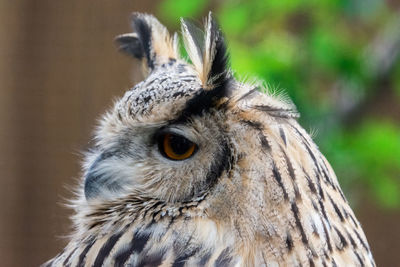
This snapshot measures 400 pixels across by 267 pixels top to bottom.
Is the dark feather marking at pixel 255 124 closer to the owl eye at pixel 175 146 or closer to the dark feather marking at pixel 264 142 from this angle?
the dark feather marking at pixel 264 142

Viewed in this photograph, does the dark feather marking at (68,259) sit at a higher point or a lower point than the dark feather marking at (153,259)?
lower

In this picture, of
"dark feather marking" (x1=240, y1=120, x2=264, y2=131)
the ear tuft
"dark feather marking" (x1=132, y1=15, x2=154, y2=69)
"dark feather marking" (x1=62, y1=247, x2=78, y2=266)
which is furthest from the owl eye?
the ear tuft

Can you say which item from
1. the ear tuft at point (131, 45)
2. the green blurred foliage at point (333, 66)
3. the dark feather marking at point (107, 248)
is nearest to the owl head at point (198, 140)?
the dark feather marking at point (107, 248)

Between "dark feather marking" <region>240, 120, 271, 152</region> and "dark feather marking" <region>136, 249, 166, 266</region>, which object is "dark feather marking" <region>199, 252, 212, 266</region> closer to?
"dark feather marking" <region>136, 249, 166, 266</region>

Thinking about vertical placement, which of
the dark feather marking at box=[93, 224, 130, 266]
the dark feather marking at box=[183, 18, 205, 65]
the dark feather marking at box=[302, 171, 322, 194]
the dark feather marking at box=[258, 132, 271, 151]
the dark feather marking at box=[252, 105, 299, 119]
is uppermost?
the dark feather marking at box=[183, 18, 205, 65]

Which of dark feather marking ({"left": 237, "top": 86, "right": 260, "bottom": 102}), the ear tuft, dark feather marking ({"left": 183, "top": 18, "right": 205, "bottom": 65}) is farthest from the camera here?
the ear tuft

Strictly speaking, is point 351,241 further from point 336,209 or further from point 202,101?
point 202,101

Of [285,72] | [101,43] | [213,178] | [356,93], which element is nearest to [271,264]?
[213,178]
